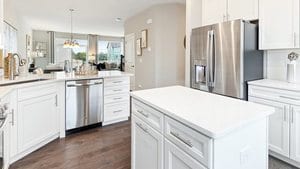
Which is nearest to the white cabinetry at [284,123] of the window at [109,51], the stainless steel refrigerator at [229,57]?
the stainless steel refrigerator at [229,57]

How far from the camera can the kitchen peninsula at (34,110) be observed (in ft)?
7.28

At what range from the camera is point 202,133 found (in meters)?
0.97

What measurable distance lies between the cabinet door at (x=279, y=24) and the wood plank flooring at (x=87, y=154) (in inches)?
54.9

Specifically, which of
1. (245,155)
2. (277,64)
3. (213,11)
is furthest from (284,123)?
(213,11)

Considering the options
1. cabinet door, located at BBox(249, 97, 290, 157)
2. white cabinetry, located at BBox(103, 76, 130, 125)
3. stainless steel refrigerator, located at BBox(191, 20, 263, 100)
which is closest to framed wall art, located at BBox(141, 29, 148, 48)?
white cabinetry, located at BBox(103, 76, 130, 125)

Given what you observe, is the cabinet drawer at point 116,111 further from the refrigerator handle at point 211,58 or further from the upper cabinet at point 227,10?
the upper cabinet at point 227,10

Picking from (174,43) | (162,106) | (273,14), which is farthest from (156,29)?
(162,106)

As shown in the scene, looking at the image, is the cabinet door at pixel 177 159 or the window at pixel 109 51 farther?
the window at pixel 109 51

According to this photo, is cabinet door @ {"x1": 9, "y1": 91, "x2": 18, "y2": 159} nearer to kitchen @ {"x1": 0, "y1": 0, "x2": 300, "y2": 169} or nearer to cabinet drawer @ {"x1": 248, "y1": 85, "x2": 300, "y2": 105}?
kitchen @ {"x1": 0, "y1": 0, "x2": 300, "y2": 169}

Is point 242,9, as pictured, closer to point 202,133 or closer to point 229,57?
point 229,57

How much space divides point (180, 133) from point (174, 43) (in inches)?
192

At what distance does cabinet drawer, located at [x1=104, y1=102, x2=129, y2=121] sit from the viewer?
367 centimetres

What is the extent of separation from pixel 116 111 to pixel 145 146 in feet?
7.49

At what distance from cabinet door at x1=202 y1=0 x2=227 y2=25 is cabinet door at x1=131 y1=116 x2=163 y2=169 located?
2.35 metres
